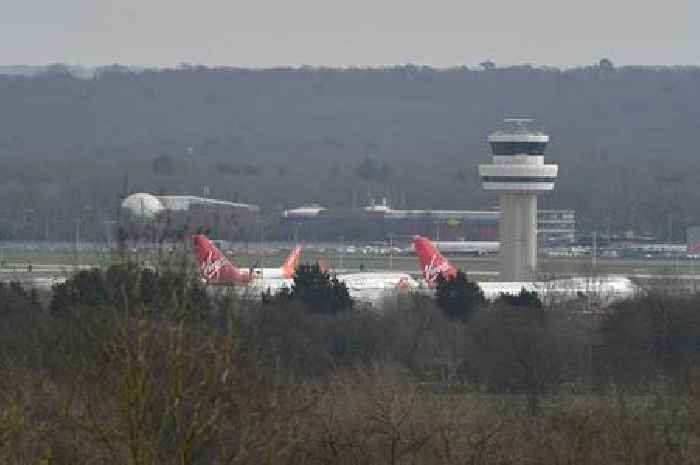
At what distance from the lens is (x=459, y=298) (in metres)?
86.2

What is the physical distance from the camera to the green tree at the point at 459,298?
84613 millimetres

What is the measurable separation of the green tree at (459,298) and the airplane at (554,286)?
3027 mm

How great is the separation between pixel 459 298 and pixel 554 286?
15335 mm

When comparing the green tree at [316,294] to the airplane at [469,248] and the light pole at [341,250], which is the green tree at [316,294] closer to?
the light pole at [341,250]

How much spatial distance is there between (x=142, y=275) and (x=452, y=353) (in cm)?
2779

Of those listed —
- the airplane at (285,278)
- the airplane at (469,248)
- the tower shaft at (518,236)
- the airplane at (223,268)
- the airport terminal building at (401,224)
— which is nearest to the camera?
the airplane at (223,268)

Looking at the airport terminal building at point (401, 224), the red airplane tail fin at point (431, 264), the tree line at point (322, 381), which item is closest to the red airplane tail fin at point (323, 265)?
the red airplane tail fin at point (431, 264)

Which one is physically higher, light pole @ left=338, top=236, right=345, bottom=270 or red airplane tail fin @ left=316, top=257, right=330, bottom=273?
light pole @ left=338, top=236, right=345, bottom=270

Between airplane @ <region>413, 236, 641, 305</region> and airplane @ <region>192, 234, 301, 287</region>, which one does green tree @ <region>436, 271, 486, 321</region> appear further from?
airplane @ <region>192, 234, 301, 287</region>

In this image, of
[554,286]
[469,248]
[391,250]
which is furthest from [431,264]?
[391,250]

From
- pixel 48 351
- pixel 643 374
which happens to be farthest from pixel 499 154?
pixel 48 351

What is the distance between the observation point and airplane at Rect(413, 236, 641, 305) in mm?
94688

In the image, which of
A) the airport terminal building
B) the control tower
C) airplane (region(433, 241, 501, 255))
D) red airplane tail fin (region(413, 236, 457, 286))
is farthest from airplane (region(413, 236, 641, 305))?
the airport terminal building

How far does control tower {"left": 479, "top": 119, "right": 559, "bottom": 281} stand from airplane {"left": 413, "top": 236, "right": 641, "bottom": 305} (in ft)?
11.8
